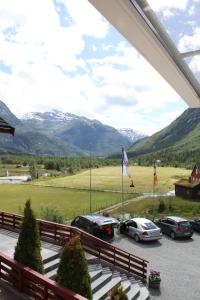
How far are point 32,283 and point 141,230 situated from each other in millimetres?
19619

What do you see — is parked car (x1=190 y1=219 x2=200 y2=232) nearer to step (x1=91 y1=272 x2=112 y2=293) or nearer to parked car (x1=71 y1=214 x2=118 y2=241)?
parked car (x1=71 y1=214 x2=118 y2=241)

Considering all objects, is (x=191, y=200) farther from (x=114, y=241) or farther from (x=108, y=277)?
(x=108, y=277)

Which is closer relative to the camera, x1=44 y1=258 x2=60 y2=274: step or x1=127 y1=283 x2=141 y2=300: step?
x1=44 y1=258 x2=60 y2=274: step

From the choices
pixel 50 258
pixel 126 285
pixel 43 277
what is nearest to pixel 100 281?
pixel 126 285

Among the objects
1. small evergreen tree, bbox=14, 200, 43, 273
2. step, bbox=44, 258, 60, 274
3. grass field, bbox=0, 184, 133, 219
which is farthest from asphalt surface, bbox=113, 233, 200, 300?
grass field, bbox=0, 184, 133, 219

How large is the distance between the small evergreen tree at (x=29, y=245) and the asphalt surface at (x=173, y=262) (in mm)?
8299

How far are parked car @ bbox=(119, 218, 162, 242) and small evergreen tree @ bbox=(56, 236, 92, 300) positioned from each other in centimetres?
1903

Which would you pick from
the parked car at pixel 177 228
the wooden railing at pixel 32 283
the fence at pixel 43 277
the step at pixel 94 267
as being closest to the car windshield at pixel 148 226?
the parked car at pixel 177 228

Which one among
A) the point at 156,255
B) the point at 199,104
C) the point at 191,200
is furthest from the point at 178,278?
the point at 191,200

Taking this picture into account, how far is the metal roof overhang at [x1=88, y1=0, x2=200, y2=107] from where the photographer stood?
279 centimetres

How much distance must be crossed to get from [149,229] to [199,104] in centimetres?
2588

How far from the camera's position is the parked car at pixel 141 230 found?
30620 mm

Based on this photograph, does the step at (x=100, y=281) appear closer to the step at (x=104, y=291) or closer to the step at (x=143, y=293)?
the step at (x=104, y=291)

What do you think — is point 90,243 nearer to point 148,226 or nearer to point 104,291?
point 104,291
